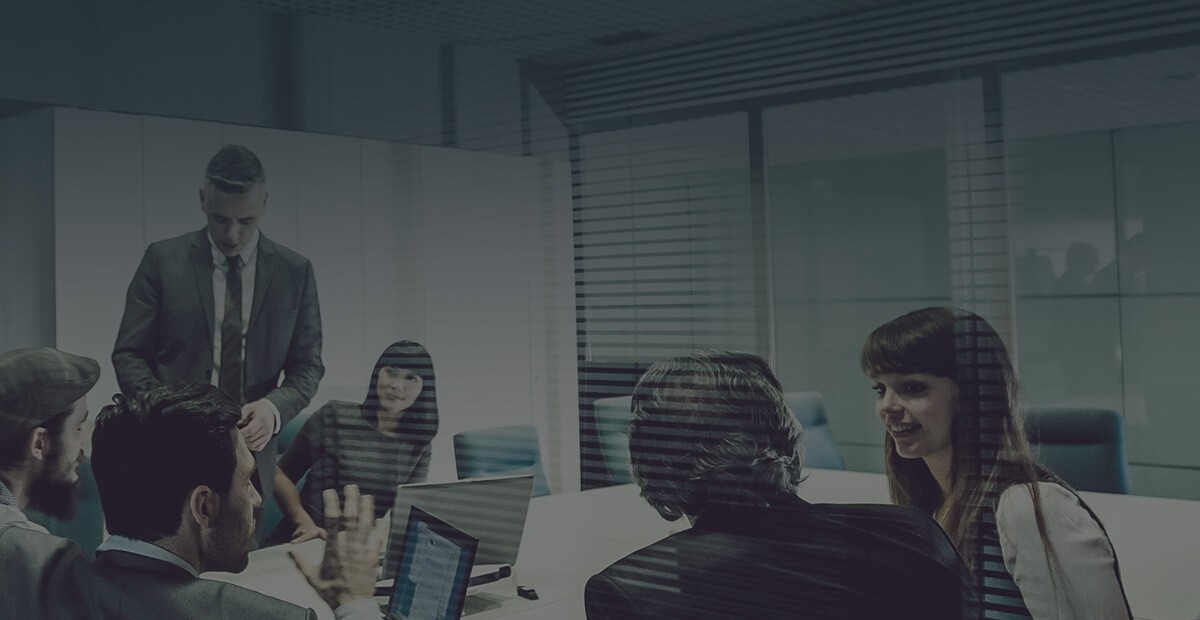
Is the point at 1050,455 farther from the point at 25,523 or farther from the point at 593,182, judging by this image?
the point at 25,523

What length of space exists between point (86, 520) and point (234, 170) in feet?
3.29

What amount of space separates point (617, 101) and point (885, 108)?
504mm

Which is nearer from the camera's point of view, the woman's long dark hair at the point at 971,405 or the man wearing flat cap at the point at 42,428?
the woman's long dark hair at the point at 971,405

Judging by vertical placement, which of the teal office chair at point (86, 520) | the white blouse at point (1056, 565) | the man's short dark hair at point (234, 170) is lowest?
the teal office chair at point (86, 520)

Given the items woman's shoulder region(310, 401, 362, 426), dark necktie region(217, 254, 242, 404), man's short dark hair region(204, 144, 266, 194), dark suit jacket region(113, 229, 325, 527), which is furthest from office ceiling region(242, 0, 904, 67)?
woman's shoulder region(310, 401, 362, 426)

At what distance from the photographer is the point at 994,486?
1288mm

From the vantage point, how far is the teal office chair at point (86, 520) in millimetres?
2641

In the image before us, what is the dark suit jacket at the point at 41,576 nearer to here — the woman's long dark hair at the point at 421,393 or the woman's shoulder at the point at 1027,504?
the woman's long dark hair at the point at 421,393

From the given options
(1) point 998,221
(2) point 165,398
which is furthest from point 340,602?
(1) point 998,221

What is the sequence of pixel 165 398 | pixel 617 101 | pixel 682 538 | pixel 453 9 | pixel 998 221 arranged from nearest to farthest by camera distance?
pixel 998 221, pixel 682 538, pixel 617 101, pixel 165 398, pixel 453 9

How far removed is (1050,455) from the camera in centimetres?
133

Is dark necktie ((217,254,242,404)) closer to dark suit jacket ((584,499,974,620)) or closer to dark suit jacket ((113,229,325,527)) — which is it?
dark suit jacket ((113,229,325,527))

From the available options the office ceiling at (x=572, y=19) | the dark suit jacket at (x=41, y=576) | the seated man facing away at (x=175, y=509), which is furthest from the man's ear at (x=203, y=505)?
the office ceiling at (x=572, y=19)

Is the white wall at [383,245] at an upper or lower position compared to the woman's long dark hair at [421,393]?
upper
